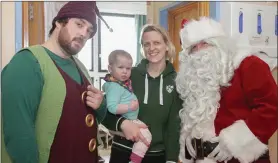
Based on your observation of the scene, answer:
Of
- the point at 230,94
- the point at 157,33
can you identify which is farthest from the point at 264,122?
the point at 157,33

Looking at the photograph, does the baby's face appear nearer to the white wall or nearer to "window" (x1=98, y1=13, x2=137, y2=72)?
"window" (x1=98, y1=13, x2=137, y2=72)

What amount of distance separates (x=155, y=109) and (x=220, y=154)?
0.42 m

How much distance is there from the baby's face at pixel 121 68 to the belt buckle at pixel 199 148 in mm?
517

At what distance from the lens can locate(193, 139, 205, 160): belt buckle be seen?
4.86 ft

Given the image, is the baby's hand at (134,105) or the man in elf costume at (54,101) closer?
the man in elf costume at (54,101)

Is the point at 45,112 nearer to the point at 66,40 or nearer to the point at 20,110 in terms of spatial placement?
the point at 20,110

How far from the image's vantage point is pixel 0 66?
5.37 feet

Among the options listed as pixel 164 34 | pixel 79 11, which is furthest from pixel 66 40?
pixel 164 34

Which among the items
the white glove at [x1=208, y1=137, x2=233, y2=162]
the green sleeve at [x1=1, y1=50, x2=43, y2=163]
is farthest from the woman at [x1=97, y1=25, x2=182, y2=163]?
the green sleeve at [x1=1, y1=50, x2=43, y2=163]

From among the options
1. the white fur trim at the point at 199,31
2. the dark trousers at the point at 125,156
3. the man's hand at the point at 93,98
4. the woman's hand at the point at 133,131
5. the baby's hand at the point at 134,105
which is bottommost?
the dark trousers at the point at 125,156

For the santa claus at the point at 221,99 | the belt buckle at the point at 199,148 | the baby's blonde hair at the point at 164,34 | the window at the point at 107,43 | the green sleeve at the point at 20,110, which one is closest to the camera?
the green sleeve at the point at 20,110

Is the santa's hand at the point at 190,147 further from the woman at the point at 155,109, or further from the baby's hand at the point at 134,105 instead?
the baby's hand at the point at 134,105

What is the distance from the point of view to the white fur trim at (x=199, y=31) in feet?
5.23

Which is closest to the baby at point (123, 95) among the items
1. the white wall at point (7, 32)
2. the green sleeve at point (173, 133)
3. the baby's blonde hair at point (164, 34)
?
the green sleeve at point (173, 133)
